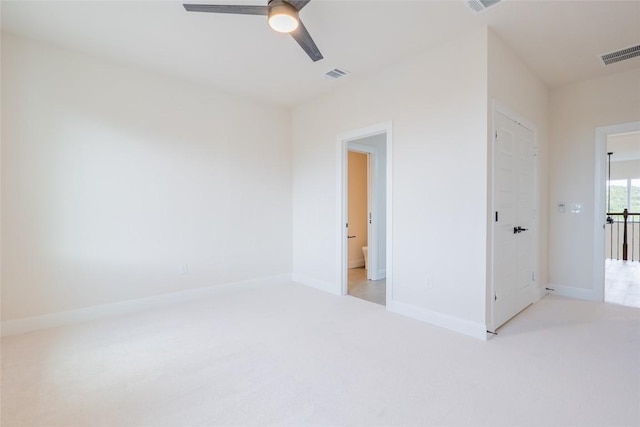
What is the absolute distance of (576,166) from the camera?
3.84m

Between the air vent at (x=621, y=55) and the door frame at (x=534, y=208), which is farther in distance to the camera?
the air vent at (x=621, y=55)

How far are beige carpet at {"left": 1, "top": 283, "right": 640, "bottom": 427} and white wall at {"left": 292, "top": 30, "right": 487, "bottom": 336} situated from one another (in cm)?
35

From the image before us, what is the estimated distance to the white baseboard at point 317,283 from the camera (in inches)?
159

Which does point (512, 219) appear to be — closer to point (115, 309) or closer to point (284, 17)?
point (284, 17)

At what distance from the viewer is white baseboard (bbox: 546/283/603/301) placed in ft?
12.1

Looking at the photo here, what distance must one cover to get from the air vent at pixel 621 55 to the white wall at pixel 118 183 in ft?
13.5

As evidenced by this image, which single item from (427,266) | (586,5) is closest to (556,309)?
(427,266)

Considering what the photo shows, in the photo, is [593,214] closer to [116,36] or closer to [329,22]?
[329,22]

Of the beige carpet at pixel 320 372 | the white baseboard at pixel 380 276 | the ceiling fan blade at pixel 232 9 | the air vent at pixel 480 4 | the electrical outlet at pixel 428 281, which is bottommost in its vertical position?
the beige carpet at pixel 320 372

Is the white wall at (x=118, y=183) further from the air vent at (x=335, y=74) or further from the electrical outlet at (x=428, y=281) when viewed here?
the electrical outlet at (x=428, y=281)

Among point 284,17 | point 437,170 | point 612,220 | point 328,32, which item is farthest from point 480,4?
point 612,220

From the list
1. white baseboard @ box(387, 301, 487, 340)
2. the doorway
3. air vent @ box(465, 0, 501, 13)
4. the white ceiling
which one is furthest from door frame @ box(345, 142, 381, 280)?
air vent @ box(465, 0, 501, 13)

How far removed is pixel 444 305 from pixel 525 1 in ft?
8.62

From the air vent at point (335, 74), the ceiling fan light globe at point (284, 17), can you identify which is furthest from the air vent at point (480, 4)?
the air vent at point (335, 74)
